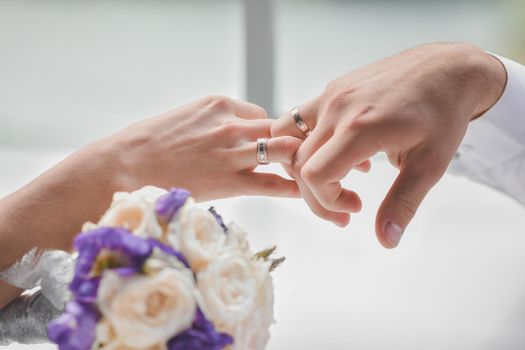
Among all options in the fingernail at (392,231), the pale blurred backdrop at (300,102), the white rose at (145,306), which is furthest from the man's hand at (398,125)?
the white rose at (145,306)

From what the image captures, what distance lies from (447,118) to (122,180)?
1.59 feet

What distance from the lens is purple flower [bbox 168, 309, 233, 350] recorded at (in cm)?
59

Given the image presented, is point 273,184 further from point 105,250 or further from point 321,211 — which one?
point 105,250

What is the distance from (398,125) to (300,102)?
9.78 ft

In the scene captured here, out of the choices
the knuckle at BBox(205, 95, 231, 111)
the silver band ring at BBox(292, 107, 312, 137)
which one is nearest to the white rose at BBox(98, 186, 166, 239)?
the silver band ring at BBox(292, 107, 312, 137)

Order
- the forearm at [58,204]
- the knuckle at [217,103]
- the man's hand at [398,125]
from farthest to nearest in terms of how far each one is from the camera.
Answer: the knuckle at [217,103] → the forearm at [58,204] → the man's hand at [398,125]

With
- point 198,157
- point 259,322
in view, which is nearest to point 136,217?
point 259,322

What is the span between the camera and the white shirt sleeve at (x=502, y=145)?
1.15 meters

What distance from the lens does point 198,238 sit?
25.4 inches

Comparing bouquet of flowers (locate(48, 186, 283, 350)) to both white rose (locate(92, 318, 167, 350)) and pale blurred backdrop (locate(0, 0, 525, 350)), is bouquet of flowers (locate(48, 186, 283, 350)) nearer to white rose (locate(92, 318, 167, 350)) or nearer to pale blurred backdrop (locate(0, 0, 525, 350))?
white rose (locate(92, 318, 167, 350))

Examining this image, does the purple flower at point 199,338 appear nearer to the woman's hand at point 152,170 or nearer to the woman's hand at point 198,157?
the woman's hand at point 152,170

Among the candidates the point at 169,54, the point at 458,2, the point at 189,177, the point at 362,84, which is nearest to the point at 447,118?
the point at 362,84

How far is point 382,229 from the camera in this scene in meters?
0.84

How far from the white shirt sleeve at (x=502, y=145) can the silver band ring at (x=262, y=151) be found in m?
0.34
